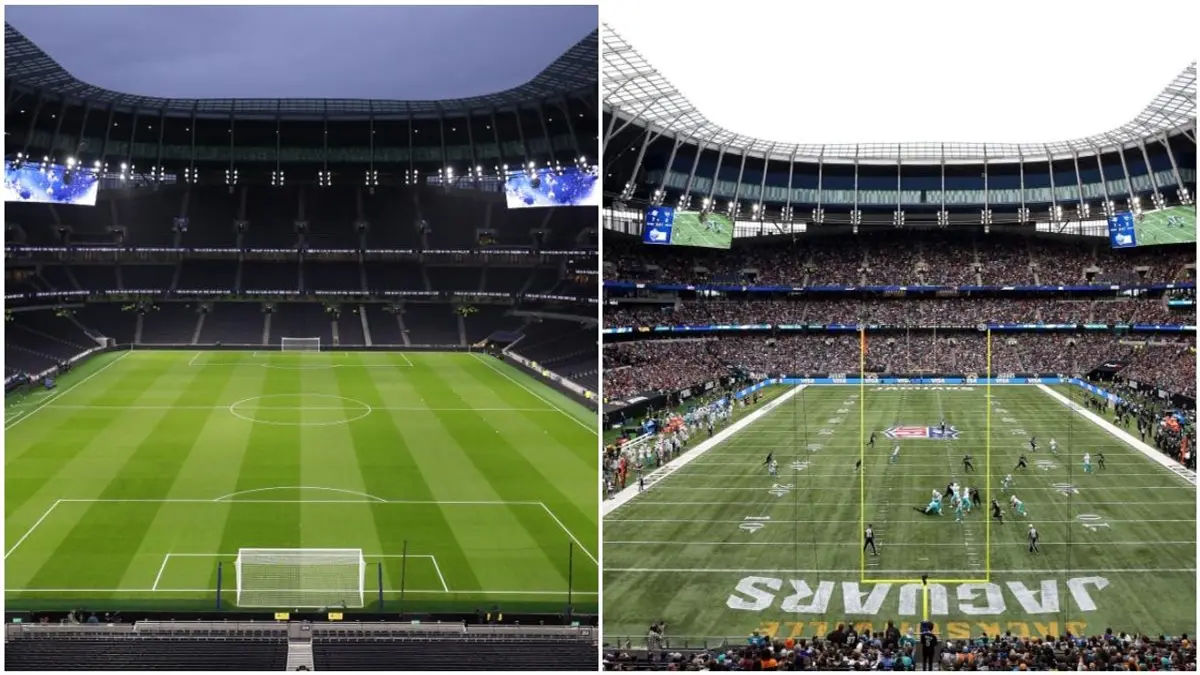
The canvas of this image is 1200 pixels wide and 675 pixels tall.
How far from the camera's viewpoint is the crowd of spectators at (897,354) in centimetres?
4441

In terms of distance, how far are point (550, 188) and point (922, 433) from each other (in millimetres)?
26903

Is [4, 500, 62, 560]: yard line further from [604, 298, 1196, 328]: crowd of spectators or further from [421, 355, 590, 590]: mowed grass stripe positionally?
[604, 298, 1196, 328]: crowd of spectators

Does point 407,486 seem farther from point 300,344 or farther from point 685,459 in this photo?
point 300,344

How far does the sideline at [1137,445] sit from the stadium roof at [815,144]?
13510mm

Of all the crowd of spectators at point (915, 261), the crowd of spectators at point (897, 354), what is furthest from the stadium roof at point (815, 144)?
the crowd of spectators at point (897, 354)

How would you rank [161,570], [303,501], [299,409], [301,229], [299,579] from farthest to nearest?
[301,229], [299,409], [303,501], [161,570], [299,579]

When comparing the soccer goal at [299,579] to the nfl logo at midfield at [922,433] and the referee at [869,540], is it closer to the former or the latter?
the referee at [869,540]

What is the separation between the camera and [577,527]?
18203 millimetres

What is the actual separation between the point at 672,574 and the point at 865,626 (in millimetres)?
3493

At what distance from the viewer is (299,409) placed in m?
31.2

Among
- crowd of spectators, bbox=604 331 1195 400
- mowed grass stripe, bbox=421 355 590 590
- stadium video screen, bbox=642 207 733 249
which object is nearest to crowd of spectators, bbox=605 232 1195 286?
stadium video screen, bbox=642 207 733 249

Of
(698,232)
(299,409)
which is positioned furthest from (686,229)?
(299,409)

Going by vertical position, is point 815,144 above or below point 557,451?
above

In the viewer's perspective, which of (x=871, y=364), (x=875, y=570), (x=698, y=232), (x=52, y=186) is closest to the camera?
(x=875, y=570)
